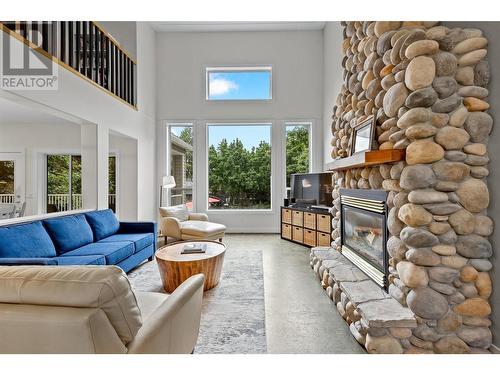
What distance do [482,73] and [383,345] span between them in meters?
1.97

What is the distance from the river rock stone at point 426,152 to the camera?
1911 millimetres

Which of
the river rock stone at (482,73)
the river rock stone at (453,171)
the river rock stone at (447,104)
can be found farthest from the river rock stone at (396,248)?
the river rock stone at (482,73)

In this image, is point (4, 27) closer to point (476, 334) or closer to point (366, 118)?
point (366, 118)

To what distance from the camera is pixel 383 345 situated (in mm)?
1823

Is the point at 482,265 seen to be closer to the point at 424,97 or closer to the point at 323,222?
the point at 424,97

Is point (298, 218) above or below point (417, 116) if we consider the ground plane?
below

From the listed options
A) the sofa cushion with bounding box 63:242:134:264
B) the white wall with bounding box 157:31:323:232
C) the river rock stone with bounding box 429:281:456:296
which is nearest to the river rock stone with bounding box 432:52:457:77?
the river rock stone with bounding box 429:281:456:296

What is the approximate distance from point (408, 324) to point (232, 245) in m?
3.61

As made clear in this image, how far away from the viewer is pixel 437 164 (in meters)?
1.93

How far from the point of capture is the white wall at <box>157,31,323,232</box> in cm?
631

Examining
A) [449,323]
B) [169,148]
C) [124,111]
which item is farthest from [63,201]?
[449,323]
